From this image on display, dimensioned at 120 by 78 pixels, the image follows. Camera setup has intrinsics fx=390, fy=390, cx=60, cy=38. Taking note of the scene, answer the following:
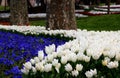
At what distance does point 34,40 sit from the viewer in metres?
11.0

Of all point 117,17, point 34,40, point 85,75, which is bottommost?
point 117,17

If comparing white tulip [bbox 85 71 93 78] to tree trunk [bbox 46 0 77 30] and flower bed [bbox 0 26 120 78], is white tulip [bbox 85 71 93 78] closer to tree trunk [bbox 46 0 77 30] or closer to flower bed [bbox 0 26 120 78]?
flower bed [bbox 0 26 120 78]

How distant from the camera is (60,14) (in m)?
13.7

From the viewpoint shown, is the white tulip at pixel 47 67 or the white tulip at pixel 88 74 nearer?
the white tulip at pixel 88 74

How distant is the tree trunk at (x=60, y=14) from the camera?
44.8ft

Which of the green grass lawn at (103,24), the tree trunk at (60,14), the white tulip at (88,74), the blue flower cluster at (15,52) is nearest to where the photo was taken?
the white tulip at (88,74)

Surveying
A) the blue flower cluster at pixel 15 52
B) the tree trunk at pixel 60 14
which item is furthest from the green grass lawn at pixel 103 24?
the blue flower cluster at pixel 15 52

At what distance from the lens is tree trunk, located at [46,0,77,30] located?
1366 centimetres

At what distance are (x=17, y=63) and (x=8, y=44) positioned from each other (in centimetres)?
197

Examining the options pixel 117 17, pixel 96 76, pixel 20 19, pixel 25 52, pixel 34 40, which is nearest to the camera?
pixel 96 76

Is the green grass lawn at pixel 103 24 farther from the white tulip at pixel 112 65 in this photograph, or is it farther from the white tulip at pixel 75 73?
the white tulip at pixel 75 73

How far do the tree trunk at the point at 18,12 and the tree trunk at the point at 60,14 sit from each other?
15.6ft

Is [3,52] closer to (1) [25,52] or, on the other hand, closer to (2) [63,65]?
(1) [25,52]

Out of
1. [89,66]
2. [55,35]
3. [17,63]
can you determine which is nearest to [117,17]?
[55,35]
